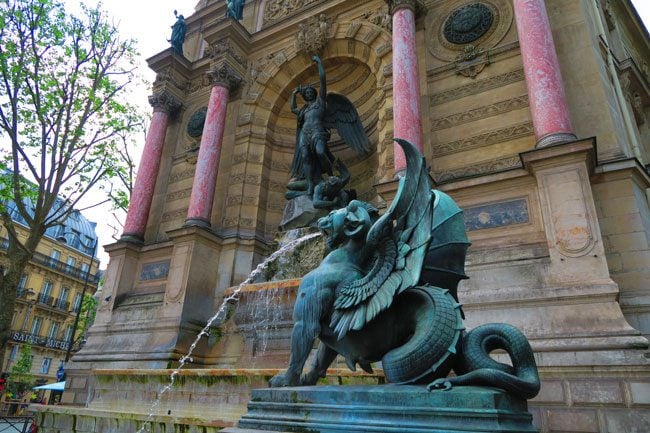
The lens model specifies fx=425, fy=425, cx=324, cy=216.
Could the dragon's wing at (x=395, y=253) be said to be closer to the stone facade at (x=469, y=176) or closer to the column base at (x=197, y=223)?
the stone facade at (x=469, y=176)

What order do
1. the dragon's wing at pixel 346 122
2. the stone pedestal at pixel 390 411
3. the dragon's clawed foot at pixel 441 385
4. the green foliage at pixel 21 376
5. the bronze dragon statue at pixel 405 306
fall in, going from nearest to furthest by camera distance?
the stone pedestal at pixel 390 411 → the dragon's clawed foot at pixel 441 385 → the bronze dragon statue at pixel 405 306 → the dragon's wing at pixel 346 122 → the green foliage at pixel 21 376

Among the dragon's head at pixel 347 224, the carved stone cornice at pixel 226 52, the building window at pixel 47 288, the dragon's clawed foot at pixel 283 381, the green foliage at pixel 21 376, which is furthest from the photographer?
the building window at pixel 47 288

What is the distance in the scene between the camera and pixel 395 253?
10.1ft

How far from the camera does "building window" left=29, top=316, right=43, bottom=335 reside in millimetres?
33037

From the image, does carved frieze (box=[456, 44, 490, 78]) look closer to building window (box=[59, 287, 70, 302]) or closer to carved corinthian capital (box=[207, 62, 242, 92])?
carved corinthian capital (box=[207, 62, 242, 92])

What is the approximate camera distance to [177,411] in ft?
19.0

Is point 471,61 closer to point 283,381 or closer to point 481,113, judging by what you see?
point 481,113

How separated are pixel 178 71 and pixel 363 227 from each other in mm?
13699

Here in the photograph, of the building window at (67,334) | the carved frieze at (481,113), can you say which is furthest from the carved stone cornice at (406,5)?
the building window at (67,334)

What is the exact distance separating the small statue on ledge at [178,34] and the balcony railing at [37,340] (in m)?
26.8

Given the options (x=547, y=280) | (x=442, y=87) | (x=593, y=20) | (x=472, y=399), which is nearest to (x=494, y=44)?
(x=442, y=87)

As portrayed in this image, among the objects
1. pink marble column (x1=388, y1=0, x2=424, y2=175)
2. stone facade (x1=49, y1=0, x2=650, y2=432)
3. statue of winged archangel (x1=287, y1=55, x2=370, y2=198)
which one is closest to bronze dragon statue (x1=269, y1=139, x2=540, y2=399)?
stone facade (x1=49, y1=0, x2=650, y2=432)

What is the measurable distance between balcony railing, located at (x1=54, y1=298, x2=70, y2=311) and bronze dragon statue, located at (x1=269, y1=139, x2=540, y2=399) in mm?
38912

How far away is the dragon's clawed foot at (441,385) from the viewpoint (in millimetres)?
2348
